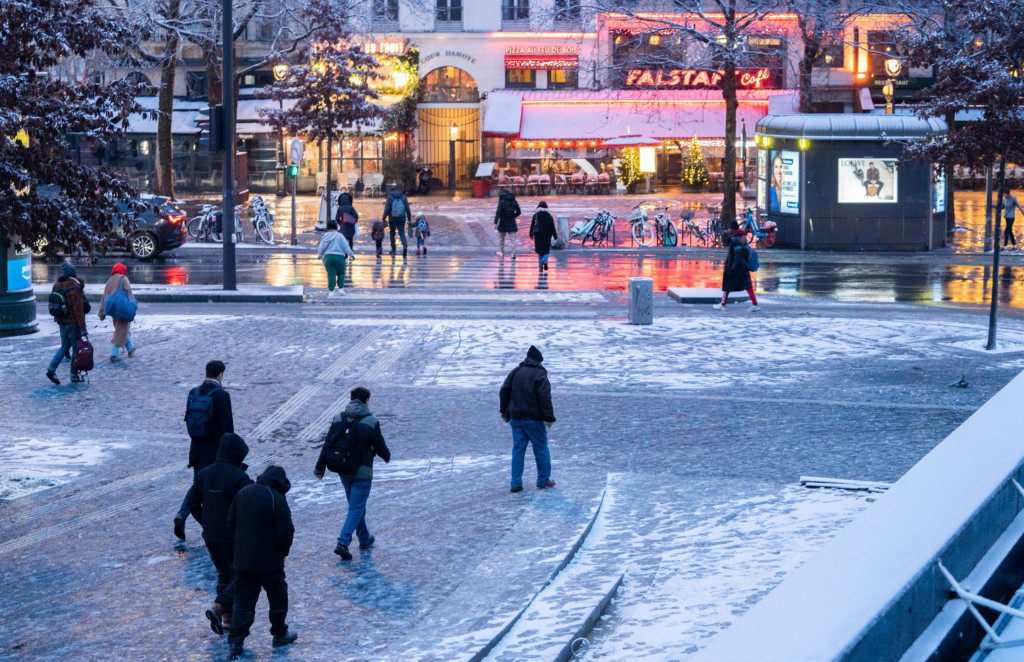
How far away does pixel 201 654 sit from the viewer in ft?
26.7

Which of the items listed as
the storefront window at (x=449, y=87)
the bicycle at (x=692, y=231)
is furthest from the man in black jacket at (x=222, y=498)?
the storefront window at (x=449, y=87)

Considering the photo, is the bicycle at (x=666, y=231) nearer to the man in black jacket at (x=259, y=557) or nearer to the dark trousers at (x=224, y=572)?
the dark trousers at (x=224, y=572)

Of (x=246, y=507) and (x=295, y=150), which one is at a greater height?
(x=295, y=150)

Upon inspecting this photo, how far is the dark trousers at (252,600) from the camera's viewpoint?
8078 millimetres

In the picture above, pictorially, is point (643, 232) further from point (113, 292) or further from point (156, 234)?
point (113, 292)

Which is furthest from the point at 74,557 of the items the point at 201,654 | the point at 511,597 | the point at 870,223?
the point at 870,223

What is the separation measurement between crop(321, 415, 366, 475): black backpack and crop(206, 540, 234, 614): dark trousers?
1240 mm

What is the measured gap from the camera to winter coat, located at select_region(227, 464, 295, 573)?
808 centimetres

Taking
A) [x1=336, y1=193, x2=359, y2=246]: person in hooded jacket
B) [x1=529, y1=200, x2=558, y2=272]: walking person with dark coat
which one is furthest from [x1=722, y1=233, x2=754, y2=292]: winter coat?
[x1=336, y1=193, x2=359, y2=246]: person in hooded jacket

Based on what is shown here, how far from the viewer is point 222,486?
339 inches

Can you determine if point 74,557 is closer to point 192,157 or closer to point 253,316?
point 253,316

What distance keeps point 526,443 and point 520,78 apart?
44.7 m

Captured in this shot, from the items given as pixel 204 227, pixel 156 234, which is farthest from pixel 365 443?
pixel 204 227

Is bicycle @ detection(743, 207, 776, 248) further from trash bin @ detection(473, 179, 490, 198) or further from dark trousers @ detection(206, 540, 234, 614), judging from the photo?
dark trousers @ detection(206, 540, 234, 614)
